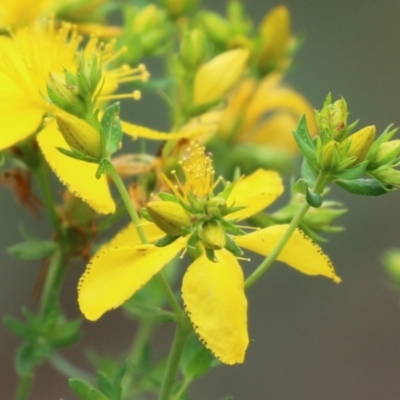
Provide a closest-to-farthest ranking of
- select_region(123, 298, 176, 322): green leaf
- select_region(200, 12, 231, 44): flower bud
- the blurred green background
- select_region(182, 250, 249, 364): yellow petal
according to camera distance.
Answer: select_region(182, 250, 249, 364): yellow petal, select_region(123, 298, 176, 322): green leaf, select_region(200, 12, 231, 44): flower bud, the blurred green background

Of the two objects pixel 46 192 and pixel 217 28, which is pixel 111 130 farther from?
pixel 217 28

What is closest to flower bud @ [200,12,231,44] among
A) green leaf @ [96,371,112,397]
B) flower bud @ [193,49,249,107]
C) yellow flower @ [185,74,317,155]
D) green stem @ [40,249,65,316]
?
yellow flower @ [185,74,317,155]

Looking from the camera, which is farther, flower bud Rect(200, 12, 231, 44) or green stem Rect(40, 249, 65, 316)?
flower bud Rect(200, 12, 231, 44)

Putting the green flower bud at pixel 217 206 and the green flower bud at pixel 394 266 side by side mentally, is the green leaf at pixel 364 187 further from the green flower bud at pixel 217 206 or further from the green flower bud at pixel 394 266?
the green flower bud at pixel 394 266

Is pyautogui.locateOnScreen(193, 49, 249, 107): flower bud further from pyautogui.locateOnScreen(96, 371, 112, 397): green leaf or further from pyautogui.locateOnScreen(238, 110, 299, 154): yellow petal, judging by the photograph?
pyautogui.locateOnScreen(96, 371, 112, 397): green leaf

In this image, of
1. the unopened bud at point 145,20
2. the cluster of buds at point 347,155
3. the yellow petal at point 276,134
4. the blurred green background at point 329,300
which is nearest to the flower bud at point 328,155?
the cluster of buds at point 347,155

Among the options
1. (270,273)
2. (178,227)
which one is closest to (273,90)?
(178,227)

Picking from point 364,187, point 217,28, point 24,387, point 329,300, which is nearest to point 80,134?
point 364,187

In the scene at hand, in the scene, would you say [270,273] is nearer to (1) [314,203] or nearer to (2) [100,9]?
(2) [100,9]
